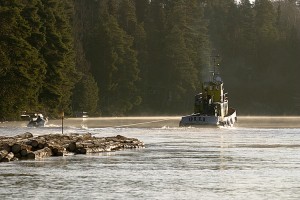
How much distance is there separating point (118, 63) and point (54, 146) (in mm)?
112197

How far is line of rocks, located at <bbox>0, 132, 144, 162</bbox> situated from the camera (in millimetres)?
44344

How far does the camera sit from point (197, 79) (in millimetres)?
177750

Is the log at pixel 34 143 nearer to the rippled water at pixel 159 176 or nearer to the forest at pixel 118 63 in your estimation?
the rippled water at pixel 159 176

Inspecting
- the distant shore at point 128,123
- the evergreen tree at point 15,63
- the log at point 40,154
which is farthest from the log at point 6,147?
the evergreen tree at point 15,63

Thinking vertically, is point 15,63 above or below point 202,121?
above

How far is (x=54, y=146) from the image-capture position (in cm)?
4722

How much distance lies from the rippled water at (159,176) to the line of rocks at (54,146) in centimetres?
98

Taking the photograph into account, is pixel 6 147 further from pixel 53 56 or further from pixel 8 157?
pixel 53 56

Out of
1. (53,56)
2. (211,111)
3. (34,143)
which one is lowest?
(34,143)

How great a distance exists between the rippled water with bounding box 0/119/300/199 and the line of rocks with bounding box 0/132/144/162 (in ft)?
3.22

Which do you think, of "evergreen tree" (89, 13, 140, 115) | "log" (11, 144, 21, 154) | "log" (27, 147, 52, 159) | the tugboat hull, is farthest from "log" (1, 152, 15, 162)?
"evergreen tree" (89, 13, 140, 115)

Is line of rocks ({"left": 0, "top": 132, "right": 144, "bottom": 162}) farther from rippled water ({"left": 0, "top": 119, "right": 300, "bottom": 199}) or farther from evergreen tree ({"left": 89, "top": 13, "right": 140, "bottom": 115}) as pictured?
evergreen tree ({"left": 89, "top": 13, "right": 140, "bottom": 115})

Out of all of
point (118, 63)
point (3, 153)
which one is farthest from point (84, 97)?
point (3, 153)

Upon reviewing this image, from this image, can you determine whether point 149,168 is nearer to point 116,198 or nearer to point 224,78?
point 116,198
